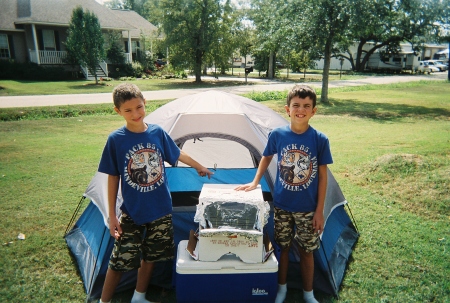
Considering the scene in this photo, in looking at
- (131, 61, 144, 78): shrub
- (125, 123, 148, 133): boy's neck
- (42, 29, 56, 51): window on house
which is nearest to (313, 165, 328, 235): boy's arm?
(125, 123, 148, 133): boy's neck

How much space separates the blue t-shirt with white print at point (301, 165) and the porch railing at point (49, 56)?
23643 millimetres

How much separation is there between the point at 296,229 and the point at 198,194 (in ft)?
4.03

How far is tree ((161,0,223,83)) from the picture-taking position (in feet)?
67.3

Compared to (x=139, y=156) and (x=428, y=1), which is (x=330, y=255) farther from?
(x=428, y=1)

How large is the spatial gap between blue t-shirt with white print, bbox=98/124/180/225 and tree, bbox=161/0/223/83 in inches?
772

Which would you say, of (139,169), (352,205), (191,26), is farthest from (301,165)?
(191,26)

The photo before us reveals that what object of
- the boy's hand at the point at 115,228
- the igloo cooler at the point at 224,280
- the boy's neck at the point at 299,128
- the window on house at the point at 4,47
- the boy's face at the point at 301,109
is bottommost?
the igloo cooler at the point at 224,280

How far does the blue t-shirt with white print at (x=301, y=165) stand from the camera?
8.00 feet

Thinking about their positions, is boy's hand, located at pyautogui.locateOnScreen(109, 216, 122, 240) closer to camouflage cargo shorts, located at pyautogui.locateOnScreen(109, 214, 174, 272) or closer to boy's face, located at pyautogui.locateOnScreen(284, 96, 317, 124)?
camouflage cargo shorts, located at pyautogui.locateOnScreen(109, 214, 174, 272)

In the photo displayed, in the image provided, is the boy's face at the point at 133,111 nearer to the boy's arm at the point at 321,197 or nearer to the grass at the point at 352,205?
the boy's arm at the point at 321,197

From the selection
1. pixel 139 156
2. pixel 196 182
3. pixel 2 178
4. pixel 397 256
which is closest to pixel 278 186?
pixel 139 156

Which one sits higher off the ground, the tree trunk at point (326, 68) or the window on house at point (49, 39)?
the window on house at point (49, 39)

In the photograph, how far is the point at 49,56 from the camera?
22609 mm

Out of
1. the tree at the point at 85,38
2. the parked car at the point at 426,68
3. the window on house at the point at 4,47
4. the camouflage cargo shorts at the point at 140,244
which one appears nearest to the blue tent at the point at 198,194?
the camouflage cargo shorts at the point at 140,244
